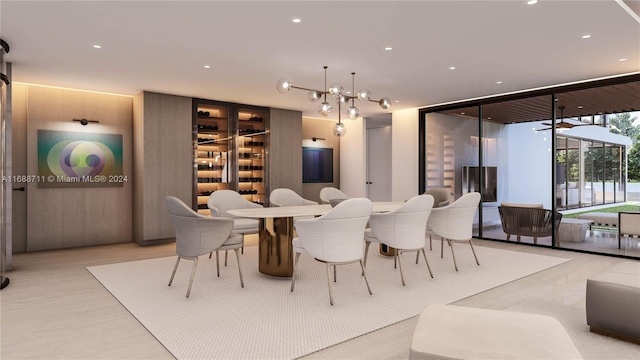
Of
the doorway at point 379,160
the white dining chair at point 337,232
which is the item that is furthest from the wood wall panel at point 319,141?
the white dining chair at point 337,232

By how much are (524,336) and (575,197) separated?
16.9 ft

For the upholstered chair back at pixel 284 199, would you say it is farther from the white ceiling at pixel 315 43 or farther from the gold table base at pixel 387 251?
the white ceiling at pixel 315 43

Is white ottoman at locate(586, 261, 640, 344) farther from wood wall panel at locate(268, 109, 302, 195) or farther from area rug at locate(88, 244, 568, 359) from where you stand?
wood wall panel at locate(268, 109, 302, 195)

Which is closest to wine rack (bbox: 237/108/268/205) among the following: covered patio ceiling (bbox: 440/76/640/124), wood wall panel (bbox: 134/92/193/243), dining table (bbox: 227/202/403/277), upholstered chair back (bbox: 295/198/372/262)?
wood wall panel (bbox: 134/92/193/243)

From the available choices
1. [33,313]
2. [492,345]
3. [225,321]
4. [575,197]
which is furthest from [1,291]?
[575,197]

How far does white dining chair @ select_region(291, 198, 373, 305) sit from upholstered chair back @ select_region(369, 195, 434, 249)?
0.51 meters

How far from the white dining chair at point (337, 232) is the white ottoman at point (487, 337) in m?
1.40

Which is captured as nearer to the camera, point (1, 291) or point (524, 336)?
point (524, 336)

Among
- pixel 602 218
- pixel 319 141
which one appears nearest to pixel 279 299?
pixel 602 218

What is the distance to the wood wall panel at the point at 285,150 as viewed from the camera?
808 centimetres

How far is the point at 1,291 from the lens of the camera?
13.2ft

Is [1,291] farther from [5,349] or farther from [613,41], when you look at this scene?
[613,41]

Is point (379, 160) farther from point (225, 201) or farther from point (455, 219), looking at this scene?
point (455, 219)

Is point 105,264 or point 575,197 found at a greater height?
point 575,197
